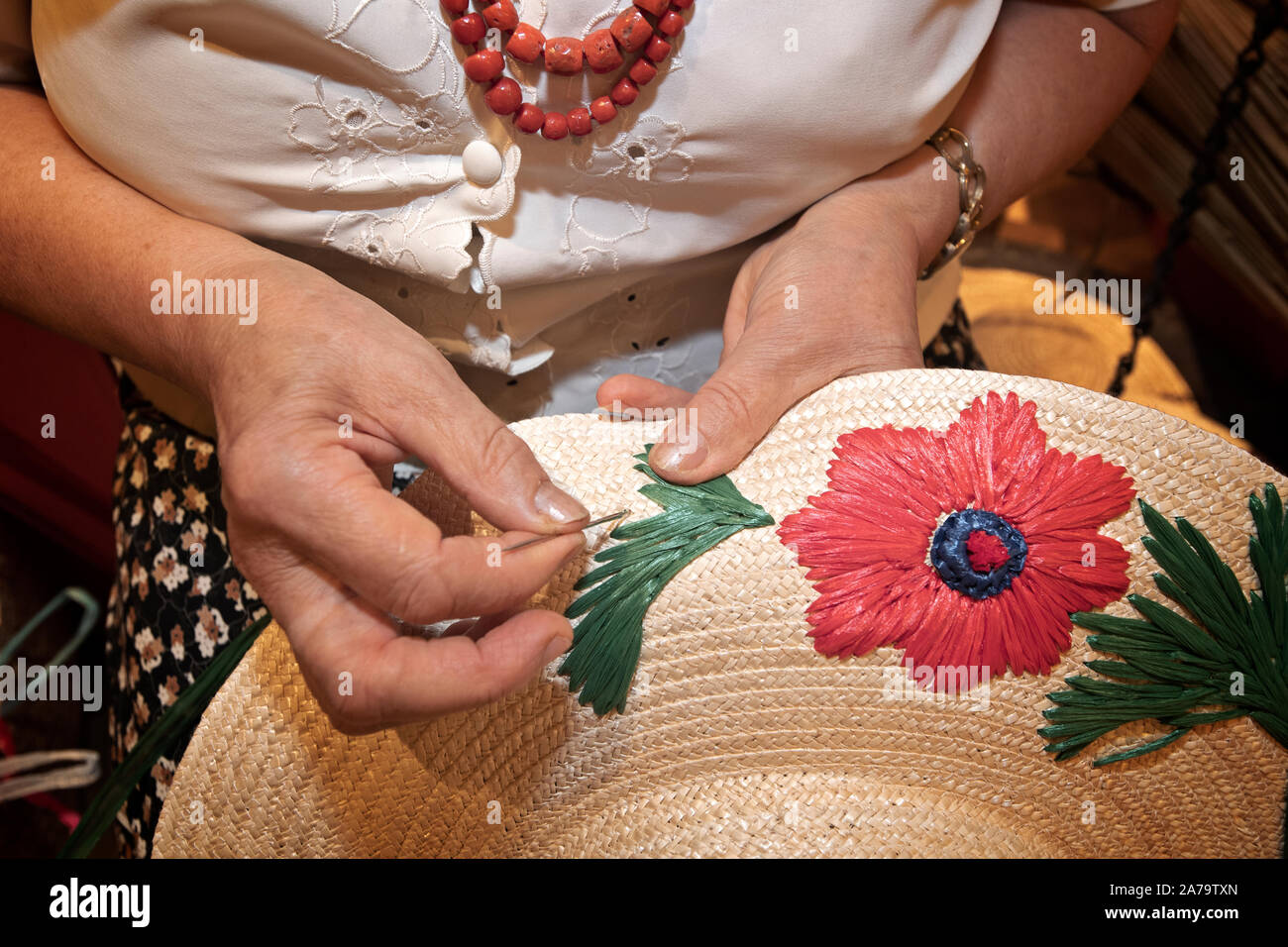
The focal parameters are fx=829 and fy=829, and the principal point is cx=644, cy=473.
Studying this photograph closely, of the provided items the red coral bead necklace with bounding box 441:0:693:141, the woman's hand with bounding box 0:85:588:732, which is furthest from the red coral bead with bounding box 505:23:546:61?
the woman's hand with bounding box 0:85:588:732

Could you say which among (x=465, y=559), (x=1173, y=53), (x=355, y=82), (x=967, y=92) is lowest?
(x=465, y=559)

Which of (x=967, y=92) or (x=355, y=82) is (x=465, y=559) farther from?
(x=967, y=92)

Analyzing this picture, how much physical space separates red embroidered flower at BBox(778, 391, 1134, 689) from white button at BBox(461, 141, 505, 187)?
14.5 inches

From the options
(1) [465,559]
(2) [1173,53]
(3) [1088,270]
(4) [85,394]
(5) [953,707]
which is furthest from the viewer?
(3) [1088,270]

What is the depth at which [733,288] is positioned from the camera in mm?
810

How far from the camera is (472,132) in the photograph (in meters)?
0.65

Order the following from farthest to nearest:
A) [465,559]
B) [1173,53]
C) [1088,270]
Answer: [1088,270] < [1173,53] < [465,559]

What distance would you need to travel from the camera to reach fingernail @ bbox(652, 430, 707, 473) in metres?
0.63

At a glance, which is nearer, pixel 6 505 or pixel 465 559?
pixel 465 559

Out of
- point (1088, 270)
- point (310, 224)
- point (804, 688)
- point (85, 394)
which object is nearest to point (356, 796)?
point (804, 688)

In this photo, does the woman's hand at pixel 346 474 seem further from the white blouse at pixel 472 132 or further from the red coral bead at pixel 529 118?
the red coral bead at pixel 529 118

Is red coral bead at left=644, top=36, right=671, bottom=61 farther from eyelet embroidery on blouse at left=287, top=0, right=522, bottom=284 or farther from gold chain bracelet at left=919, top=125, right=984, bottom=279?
gold chain bracelet at left=919, top=125, right=984, bottom=279

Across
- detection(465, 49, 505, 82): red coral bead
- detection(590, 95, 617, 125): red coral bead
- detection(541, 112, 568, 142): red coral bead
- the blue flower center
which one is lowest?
the blue flower center

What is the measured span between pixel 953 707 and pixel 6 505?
1254 mm
